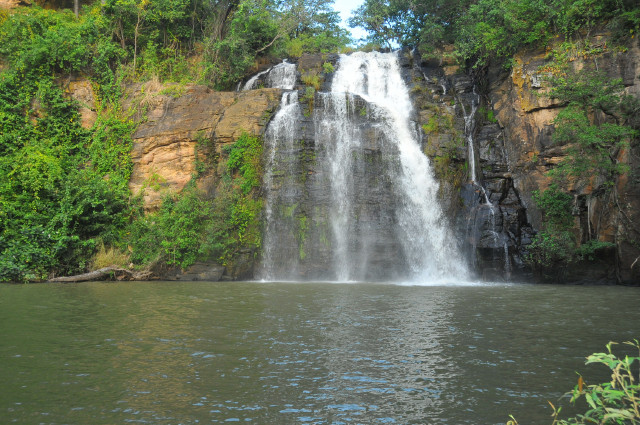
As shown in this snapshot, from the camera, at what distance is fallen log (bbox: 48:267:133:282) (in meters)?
16.0

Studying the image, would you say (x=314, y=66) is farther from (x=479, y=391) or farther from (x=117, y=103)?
(x=479, y=391)

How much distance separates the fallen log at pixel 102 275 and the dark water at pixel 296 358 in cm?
517

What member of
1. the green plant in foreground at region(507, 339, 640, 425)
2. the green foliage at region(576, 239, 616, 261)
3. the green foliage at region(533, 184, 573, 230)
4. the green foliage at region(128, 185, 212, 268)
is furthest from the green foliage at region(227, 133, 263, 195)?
the green plant in foreground at region(507, 339, 640, 425)

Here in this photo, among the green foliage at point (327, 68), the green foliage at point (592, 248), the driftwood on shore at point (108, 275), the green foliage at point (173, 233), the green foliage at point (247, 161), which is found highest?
the green foliage at point (327, 68)

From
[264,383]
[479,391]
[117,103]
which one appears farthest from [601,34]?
[117,103]

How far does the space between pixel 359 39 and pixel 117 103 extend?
66.6 feet

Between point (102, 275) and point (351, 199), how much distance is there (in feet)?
32.0

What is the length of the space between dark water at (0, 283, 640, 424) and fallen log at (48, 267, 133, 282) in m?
5.17

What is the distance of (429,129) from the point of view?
20.2 metres

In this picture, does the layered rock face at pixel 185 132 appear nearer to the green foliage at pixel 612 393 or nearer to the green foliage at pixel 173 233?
the green foliage at pixel 173 233

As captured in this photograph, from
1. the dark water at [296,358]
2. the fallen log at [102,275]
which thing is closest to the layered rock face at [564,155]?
the dark water at [296,358]

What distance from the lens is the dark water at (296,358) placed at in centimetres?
440

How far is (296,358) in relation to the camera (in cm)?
606

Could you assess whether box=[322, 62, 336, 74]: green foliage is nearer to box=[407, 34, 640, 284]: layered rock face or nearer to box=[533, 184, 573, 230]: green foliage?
box=[407, 34, 640, 284]: layered rock face
